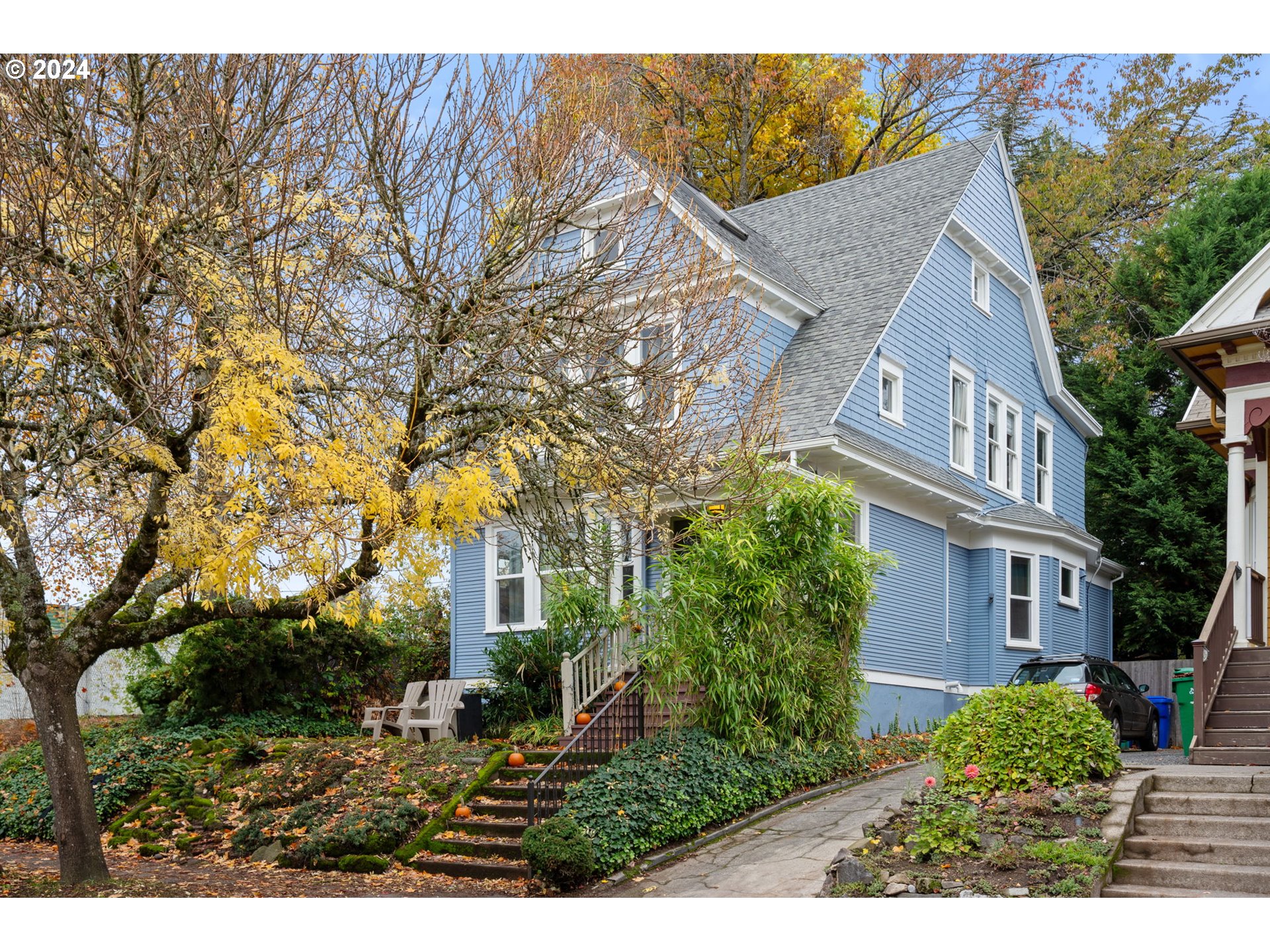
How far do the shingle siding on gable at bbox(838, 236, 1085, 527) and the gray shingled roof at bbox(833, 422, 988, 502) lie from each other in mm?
219

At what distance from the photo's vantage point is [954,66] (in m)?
28.1

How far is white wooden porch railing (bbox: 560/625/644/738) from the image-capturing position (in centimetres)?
1336

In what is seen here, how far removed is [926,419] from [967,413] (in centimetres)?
173

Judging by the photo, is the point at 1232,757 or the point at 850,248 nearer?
the point at 1232,757

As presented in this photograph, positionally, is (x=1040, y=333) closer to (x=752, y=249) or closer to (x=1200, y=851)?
(x=752, y=249)

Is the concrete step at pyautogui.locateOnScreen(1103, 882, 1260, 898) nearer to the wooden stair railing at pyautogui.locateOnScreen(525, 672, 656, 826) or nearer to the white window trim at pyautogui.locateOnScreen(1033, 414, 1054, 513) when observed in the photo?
the wooden stair railing at pyautogui.locateOnScreen(525, 672, 656, 826)

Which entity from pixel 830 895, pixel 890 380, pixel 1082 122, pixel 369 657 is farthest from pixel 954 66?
pixel 830 895

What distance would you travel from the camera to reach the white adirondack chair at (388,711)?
1566cm

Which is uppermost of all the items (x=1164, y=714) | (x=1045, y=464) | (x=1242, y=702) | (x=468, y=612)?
(x=1045, y=464)

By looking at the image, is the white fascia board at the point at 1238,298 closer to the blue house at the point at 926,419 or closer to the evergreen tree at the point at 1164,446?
the blue house at the point at 926,419

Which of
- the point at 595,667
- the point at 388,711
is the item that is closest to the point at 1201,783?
the point at 595,667

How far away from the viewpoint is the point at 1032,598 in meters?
19.4

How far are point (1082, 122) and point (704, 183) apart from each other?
9.86 meters

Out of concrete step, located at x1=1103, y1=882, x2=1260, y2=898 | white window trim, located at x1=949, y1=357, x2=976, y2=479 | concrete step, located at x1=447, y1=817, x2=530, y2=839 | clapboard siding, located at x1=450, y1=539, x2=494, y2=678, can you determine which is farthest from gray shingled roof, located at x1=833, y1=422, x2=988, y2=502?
concrete step, located at x1=1103, y1=882, x2=1260, y2=898
